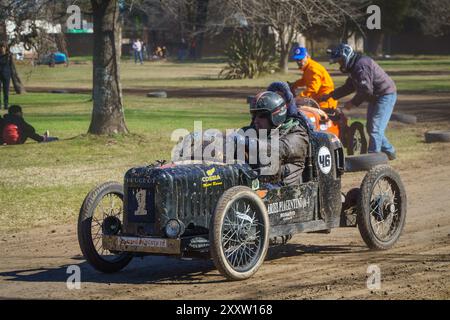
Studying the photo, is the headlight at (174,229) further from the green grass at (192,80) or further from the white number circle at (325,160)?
the green grass at (192,80)

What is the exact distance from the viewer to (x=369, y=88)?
53.1 feet

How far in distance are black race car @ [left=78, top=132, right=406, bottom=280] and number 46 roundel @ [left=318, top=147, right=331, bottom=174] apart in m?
0.02

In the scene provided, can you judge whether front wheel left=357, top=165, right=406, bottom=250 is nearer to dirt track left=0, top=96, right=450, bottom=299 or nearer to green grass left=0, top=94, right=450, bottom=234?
dirt track left=0, top=96, right=450, bottom=299

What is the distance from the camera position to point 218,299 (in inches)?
299

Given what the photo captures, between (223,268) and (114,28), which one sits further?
(114,28)

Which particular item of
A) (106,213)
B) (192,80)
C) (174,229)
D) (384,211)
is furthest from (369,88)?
(192,80)

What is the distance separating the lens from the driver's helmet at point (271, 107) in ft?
29.9

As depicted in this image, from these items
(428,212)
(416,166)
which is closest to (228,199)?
(428,212)

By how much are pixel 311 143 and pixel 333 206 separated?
0.68m

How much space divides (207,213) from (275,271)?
0.88 m

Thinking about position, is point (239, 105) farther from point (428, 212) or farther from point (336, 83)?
point (428, 212)

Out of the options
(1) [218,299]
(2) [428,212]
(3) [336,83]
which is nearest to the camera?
(1) [218,299]

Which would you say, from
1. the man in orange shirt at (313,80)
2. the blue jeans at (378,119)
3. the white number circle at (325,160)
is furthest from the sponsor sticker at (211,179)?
the man in orange shirt at (313,80)

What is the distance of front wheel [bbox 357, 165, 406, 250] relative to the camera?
941cm
